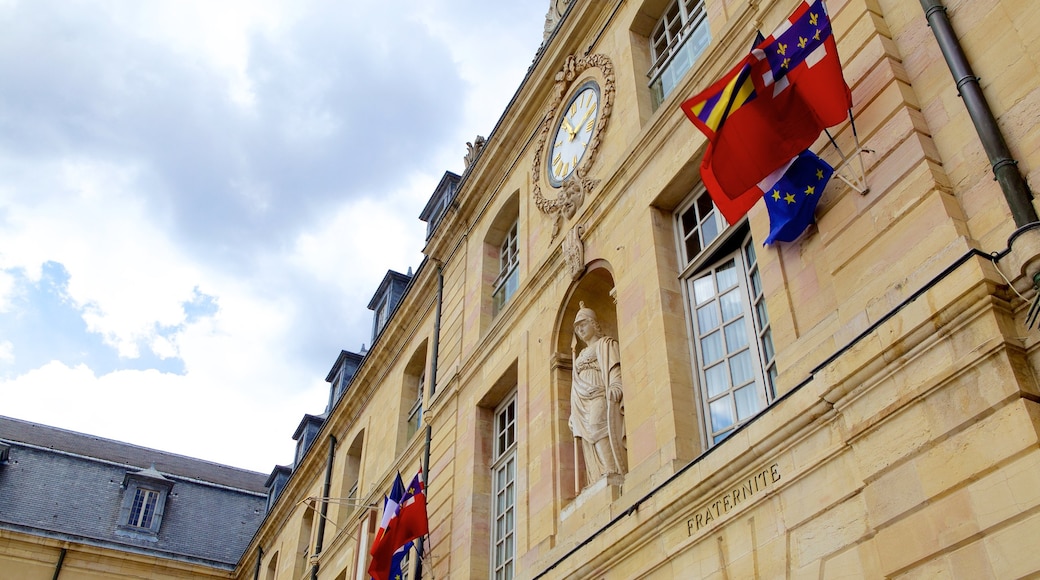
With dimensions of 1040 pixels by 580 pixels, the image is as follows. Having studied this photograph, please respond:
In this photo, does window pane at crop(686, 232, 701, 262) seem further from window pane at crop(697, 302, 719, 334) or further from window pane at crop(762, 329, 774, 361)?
window pane at crop(762, 329, 774, 361)

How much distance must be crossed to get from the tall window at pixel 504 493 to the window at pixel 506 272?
1694mm

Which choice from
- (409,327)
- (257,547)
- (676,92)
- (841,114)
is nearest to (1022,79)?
(841,114)

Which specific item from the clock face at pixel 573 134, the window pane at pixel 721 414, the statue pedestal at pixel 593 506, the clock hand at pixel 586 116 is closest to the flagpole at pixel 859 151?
the window pane at pixel 721 414

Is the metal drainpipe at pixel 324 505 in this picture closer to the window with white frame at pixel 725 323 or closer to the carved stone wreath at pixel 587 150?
the carved stone wreath at pixel 587 150

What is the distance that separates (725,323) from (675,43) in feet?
12.7

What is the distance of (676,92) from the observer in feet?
29.5

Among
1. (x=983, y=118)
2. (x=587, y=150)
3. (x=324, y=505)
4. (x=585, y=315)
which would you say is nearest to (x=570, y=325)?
(x=585, y=315)

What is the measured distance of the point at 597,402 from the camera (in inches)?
354

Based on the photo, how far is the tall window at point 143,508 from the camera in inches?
1024

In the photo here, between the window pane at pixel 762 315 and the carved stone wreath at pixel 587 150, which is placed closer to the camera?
the window pane at pixel 762 315

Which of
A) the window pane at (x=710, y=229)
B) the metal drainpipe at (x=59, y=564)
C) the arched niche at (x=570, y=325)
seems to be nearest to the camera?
the window pane at (x=710, y=229)

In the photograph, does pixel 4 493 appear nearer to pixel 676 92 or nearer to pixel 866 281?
pixel 676 92

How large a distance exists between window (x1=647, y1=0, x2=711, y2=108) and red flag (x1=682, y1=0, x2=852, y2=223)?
2624 mm

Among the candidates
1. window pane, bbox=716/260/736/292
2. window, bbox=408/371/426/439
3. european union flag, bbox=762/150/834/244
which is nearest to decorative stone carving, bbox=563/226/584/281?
window pane, bbox=716/260/736/292
